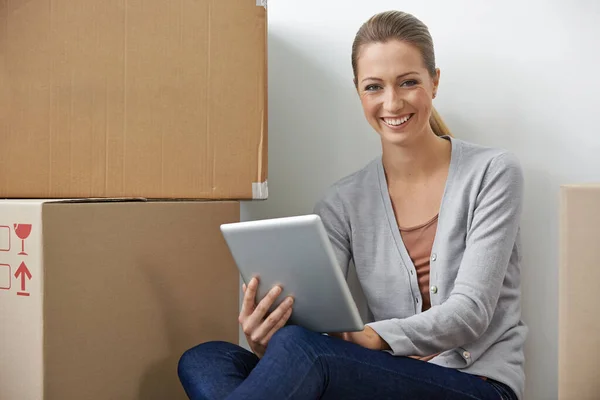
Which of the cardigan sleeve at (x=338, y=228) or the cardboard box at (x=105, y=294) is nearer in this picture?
the cardboard box at (x=105, y=294)

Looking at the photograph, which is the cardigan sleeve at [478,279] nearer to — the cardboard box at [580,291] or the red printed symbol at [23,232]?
the cardboard box at [580,291]

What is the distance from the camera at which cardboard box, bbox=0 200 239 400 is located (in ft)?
3.39

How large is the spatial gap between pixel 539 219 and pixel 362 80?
1.39 ft

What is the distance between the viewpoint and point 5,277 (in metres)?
1.07

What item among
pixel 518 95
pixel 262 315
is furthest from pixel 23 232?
pixel 518 95

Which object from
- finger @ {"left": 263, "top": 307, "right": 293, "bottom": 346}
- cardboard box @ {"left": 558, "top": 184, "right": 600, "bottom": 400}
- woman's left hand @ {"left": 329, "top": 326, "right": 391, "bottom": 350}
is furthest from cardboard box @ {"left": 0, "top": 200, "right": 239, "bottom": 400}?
cardboard box @ {"left": 558, "top": 184, "right": 600, "bottom": 400}

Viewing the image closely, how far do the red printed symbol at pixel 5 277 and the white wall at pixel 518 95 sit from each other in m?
0.67

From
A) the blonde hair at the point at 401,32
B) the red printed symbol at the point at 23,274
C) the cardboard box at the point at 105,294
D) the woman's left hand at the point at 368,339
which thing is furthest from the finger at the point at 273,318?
the blonde hair at the point at 401,32

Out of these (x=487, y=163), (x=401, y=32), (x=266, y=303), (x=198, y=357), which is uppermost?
(x=401, y=32)

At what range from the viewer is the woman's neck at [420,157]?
124 centimetres

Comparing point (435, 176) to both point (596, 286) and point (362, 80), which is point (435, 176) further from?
Answer: point (596, 286)

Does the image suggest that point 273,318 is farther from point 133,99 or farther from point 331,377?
point 133,99

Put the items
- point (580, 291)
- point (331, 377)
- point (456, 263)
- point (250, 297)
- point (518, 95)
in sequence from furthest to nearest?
point (518, 95) < point (456, 263) < point (250, 297) < point (331, 377) < point (580, 291)

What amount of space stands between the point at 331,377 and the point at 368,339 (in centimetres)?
11
